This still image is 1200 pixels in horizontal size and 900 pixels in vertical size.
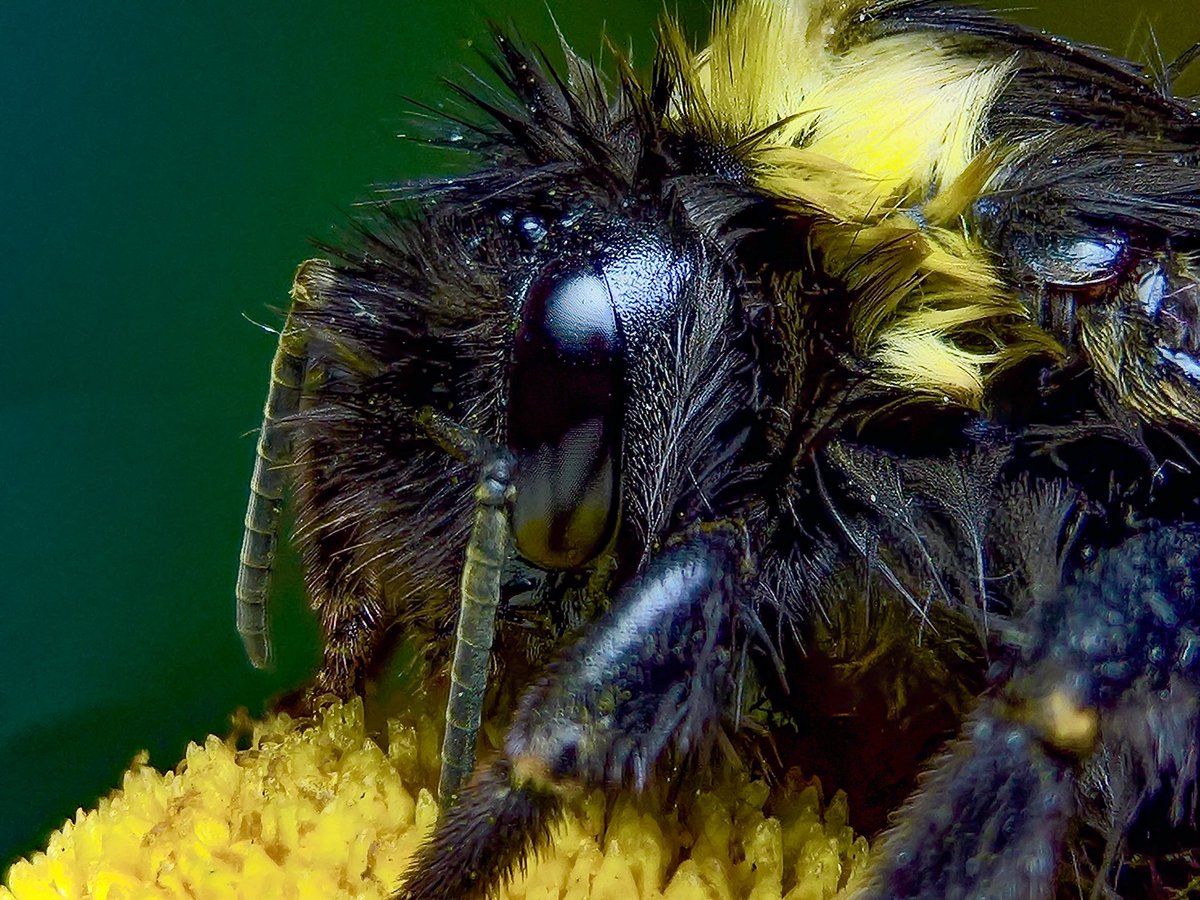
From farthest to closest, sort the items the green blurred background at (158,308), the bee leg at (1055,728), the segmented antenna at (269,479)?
the green blurred background at (158,308) < the segmented antenna at (269,479) < the bee leg at (1055,728)

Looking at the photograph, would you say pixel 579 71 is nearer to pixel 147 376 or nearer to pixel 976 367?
pixel 976 367

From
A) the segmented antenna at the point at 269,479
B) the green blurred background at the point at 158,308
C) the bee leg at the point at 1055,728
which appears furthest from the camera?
the green blurred background at the point at 158,308

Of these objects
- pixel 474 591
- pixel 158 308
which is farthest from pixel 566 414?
pixel 158 308

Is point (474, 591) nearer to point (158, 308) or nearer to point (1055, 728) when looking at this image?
point (1055, 728)

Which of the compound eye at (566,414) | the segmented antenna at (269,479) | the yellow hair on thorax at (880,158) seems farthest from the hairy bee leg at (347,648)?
the yellow hair on thorax at (880,158)

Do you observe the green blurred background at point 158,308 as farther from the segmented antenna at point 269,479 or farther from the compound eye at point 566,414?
the compound eye at point 566,414

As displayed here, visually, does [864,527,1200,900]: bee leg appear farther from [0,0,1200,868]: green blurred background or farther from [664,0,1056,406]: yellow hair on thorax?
[0,0,1200,868]: green blurred background
